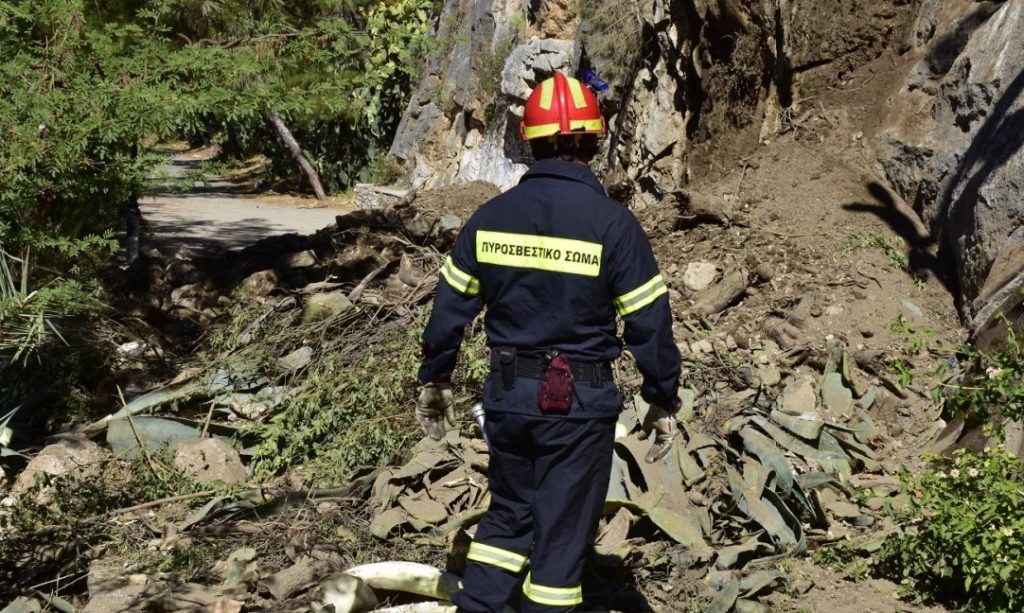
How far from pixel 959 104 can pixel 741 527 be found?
4.87 metres

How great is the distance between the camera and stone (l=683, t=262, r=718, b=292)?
788 centimetres

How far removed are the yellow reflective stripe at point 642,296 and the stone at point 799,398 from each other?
2.82 m

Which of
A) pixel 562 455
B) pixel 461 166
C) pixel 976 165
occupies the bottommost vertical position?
pixel 461 166

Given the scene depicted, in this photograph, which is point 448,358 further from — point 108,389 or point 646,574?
point 108,389

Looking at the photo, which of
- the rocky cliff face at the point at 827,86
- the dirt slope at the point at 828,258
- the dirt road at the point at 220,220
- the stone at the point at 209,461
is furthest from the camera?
the dirt road at the point at 220,220

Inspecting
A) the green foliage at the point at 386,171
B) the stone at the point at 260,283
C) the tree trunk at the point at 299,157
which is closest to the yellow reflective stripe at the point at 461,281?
the stone at the point at 260,283

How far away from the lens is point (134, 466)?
18.7ft

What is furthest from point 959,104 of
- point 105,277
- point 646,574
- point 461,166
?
point 461,166

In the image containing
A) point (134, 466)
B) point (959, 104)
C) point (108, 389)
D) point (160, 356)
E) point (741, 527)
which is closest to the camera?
point (741, 527)

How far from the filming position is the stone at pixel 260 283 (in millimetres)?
8625

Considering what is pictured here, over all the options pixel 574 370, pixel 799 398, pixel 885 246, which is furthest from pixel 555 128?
pixel 885 246

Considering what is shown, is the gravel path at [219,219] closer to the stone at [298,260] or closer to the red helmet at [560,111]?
the stone at [298,260]

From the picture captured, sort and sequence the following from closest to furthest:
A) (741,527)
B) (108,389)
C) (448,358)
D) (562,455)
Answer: (562,455)
(448,358)
(741,527)
(108,389)

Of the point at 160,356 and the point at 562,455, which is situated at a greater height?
the point at 562,455
